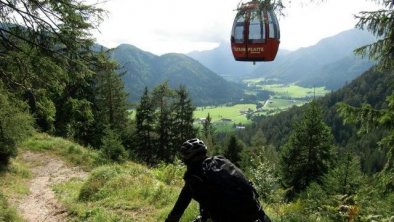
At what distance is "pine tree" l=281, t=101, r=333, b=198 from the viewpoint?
3434 centimetres

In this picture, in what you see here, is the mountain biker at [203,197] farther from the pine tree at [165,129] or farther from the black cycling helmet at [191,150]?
the pine tree at [165,129]

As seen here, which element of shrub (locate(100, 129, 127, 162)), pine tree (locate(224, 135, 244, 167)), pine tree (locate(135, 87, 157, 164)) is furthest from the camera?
pine tree (locate(224, 135, 244, 167))

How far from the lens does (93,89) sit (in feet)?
141

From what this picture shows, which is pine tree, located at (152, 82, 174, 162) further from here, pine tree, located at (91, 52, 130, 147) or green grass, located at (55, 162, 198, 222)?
green grass, located at (55, 162, 198, 222)

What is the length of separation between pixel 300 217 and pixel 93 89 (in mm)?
37282

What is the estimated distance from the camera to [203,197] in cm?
457

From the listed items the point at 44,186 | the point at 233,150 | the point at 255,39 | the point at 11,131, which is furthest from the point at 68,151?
the point at 233,150

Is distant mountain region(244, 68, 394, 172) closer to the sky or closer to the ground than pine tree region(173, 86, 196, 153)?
closer to the ground

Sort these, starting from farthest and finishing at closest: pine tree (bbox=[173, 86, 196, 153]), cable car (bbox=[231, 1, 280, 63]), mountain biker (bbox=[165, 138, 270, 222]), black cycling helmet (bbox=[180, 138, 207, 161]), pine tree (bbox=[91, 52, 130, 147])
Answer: pine tree (bbox=[173, 86, 196, 153]) → pine tree (bbox=[91, 52, 130, 147]) → cable car (bbox=[231, 1, 280, 63]) → black cycling helmet (bbox=[180, 138, 207, 161]) → mountain biker (bbox=[165, 138, 270, 222])

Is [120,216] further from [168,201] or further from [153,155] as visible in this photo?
[153,155]

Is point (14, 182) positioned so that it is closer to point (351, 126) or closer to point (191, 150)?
point (191, 150)

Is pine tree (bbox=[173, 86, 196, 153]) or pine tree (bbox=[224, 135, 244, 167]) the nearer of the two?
pine tree (bbox=[173, 86, 196, 153])

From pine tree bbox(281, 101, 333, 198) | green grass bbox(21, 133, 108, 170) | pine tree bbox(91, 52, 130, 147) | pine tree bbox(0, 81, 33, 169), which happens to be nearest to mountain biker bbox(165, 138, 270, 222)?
pine tree bbox(0, 81, 33, 169)

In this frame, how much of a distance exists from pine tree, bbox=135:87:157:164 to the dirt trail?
91.1 ft
